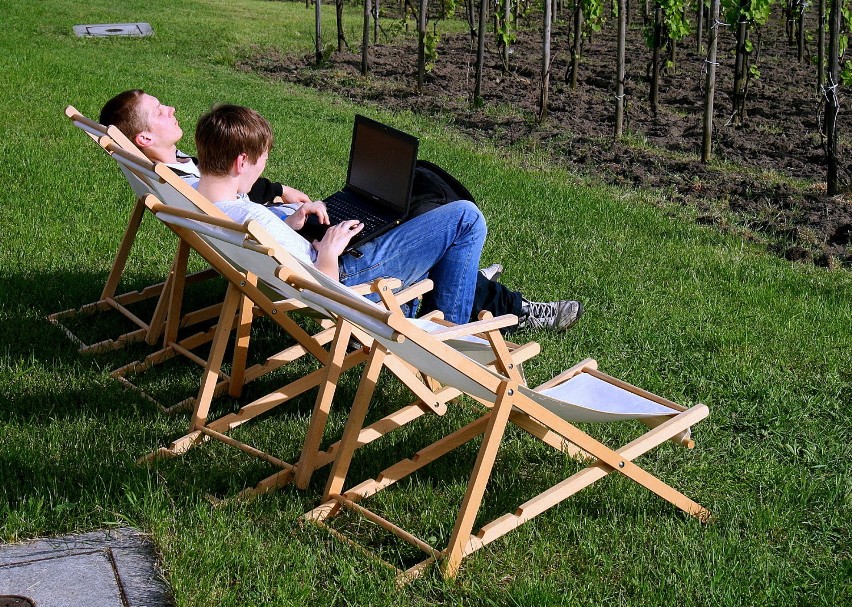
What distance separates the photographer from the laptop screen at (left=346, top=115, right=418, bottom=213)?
4375 millimetres

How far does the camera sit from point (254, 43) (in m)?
16.8

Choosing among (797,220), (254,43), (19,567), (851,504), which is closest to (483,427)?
(851,504)

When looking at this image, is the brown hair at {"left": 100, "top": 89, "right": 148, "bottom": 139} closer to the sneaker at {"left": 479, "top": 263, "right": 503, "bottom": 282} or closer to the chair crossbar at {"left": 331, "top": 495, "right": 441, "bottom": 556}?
the sneaker at {"left": 479, "top": 263, "right": 503, "bottom": 282}

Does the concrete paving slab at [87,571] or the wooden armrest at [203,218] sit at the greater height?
the wooden armrest at [203,218]

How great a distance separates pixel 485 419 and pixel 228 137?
140cm

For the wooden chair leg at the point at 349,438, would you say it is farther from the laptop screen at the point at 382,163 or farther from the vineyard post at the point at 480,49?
the vineyard post at the point at 480,49

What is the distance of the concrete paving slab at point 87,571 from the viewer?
2.78 meters

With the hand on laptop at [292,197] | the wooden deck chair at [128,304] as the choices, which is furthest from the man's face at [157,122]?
the hand on laptop at [292,197]

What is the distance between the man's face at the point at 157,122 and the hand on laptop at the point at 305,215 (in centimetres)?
78

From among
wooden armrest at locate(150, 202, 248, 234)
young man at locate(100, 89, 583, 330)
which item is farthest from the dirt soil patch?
wooden armrest at locate(150, 202, 248, 234)

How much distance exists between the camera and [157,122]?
15.2ft

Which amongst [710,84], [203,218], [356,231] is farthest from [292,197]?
[710,84]

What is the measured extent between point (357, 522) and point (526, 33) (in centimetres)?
1627

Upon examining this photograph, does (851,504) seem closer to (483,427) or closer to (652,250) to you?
(483,427)
